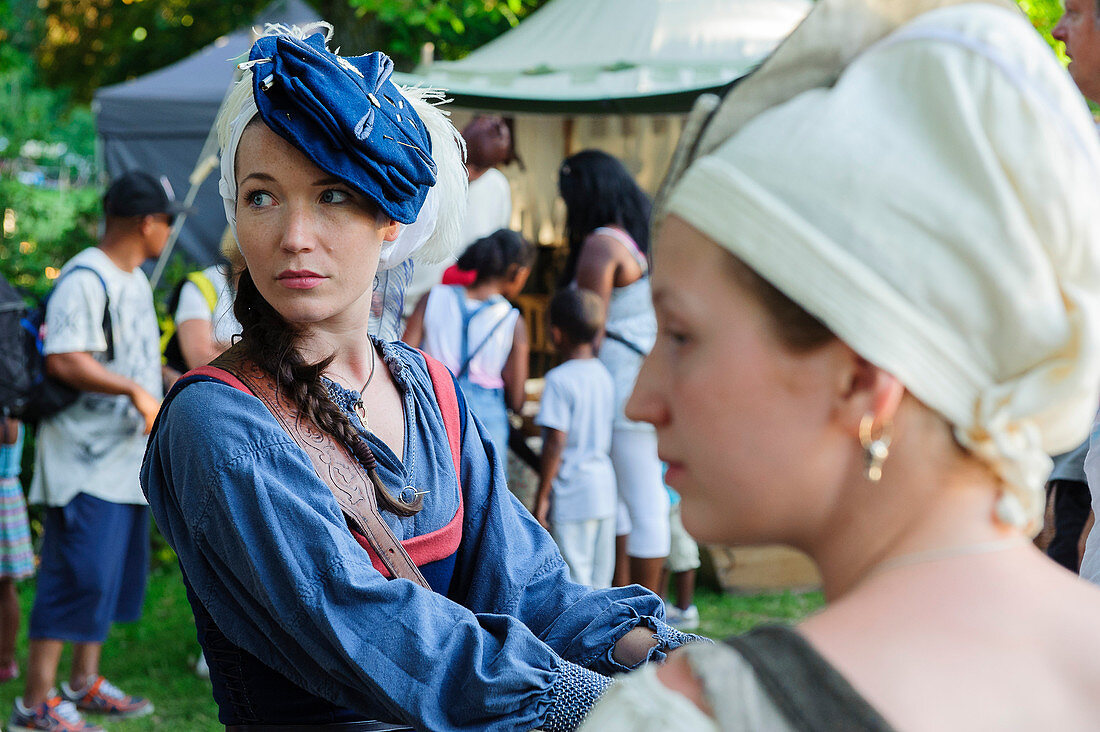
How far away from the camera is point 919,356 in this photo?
84 centimetres

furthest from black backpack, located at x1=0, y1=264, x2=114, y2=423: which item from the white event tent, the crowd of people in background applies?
the white event tent

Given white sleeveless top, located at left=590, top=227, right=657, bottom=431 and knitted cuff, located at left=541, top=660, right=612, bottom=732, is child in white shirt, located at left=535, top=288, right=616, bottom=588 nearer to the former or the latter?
white sleeveless top, located at left=590, top=227, right=657, bottom=431

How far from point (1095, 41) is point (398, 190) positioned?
1.55 m

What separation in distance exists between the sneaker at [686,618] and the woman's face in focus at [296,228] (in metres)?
4.00

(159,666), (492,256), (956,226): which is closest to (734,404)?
(956,226)

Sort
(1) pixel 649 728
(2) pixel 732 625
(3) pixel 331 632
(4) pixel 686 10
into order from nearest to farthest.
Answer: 1. (1) pixel 649 728
2. (3) pixel 331 632
3. (2) pixel 732 625
4. (4) pixel 686 10

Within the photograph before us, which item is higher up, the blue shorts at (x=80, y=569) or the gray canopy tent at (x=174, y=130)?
the gray canopy tent at (x=174, y=130)

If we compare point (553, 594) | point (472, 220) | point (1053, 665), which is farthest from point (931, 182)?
point (472, 220)

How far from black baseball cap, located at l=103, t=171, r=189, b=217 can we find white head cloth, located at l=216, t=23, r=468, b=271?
2.78m

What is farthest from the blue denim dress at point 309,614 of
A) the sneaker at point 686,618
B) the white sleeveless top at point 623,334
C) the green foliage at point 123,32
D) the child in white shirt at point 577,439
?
the green foliage at point 123,32

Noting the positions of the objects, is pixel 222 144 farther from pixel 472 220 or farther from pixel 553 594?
pixel 472 220

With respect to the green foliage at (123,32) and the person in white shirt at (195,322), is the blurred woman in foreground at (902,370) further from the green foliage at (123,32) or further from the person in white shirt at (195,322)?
the green foliage at (123,32)

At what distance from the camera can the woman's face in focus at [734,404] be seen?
0.89m

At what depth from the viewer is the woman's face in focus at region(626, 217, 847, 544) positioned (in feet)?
2.91
